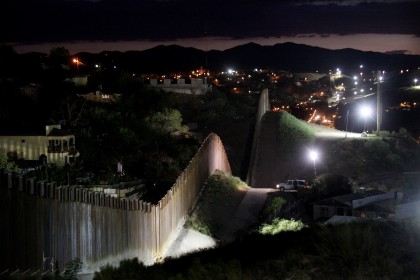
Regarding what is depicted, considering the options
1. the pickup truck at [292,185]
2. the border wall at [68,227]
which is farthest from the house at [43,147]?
the border wall at [68,227]

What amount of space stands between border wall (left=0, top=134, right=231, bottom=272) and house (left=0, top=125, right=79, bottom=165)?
10333 millimetres

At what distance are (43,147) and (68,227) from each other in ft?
43.8

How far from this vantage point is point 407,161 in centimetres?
4106

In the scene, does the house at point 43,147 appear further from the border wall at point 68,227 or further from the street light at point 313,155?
the street light at point 313,155

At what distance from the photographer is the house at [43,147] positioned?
2619cm

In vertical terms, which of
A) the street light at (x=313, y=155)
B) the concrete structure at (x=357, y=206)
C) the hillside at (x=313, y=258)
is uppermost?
the hillside at (x=313, y=258)

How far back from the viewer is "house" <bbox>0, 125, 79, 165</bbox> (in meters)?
26.2

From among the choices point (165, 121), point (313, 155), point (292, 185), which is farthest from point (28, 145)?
point (313, 155)

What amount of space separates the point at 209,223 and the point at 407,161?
2288cm

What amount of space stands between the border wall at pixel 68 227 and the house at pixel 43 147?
33.9 ft

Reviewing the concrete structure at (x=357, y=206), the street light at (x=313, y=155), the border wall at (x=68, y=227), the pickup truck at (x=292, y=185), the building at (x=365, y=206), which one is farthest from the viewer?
the street light at (x=313, y=155)

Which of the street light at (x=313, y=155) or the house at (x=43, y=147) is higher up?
the house at (x=43, y=147)

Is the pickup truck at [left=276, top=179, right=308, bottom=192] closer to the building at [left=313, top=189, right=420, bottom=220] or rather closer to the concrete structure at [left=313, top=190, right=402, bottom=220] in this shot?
the building at [left=313, top=189, right=420, bottom=220]

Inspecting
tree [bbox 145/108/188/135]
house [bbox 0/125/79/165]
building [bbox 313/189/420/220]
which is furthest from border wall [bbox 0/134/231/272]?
tree [bbox 145/108/188/135]
